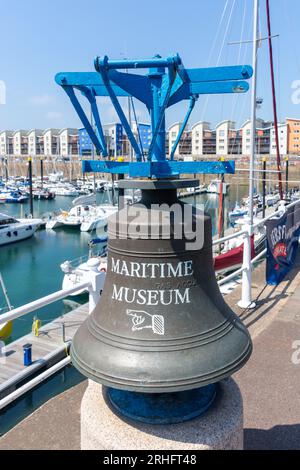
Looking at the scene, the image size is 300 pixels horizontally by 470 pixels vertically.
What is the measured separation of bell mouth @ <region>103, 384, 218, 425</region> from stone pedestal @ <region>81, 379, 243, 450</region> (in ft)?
0.09

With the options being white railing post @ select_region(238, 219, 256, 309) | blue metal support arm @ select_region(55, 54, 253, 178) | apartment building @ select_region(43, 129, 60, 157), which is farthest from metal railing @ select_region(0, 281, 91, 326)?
apartment building @ select_region(43, 129, 60, 157)

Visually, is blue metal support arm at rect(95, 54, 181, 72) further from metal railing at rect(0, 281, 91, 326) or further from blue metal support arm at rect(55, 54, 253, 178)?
metal railing at rect(0, 281, 91, 326)

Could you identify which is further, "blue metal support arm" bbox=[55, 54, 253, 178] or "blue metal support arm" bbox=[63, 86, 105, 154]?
"blue metal support arm" bbox=[63, 86, 105, 154]

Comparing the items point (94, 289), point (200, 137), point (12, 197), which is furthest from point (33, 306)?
point (200, 137)

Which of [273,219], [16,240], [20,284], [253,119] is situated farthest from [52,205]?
[273,219]

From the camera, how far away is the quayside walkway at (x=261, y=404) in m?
3.38

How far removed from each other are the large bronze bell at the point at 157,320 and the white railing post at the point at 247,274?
3.83 meters

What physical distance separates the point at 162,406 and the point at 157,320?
19.5 inches

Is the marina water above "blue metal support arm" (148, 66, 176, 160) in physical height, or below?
below

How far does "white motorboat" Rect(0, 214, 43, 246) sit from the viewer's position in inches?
1431

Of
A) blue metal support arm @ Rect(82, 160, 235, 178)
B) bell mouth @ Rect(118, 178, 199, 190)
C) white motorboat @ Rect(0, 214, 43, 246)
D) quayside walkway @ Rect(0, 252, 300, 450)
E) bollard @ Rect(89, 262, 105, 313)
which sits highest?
blue metal support arm @ Rect(82, 160, 235, 178)

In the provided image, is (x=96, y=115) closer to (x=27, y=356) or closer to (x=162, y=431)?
(x=162, y=431)

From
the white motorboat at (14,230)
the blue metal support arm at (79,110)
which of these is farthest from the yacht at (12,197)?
the blue metal support arm at (79,110)

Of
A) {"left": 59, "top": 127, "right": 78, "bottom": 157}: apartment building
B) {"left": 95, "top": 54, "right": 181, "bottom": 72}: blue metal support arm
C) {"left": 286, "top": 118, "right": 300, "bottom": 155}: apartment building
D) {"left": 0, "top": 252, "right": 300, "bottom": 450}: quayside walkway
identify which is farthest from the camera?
{"left": 59, "top": 127, "right": 78, "bottom": 157}: apartment building
